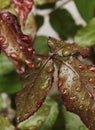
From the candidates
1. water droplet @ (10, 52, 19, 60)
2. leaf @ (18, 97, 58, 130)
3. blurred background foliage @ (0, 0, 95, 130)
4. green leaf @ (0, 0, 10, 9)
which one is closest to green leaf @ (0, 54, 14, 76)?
blurred background foliage @ (0, 0, 95, 130)

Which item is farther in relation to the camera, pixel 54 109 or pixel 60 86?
pixel 54 109

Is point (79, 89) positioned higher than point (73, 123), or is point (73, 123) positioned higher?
point (79, 89)

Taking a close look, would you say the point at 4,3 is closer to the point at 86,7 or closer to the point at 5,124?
the point at 5,124

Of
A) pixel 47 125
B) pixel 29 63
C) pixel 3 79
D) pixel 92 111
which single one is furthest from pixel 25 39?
pixel 3 79

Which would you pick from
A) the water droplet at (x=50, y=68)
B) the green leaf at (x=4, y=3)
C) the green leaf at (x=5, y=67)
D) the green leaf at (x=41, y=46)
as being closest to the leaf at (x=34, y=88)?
the water droplet at (x=50, y=68)

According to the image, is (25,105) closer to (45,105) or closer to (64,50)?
(64,50)

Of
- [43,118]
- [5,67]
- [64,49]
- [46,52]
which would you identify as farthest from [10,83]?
[64,49]

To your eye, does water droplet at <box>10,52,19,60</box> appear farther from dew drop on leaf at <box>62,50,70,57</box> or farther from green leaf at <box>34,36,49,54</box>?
green leaf at <box>34,36,49,54</box>
